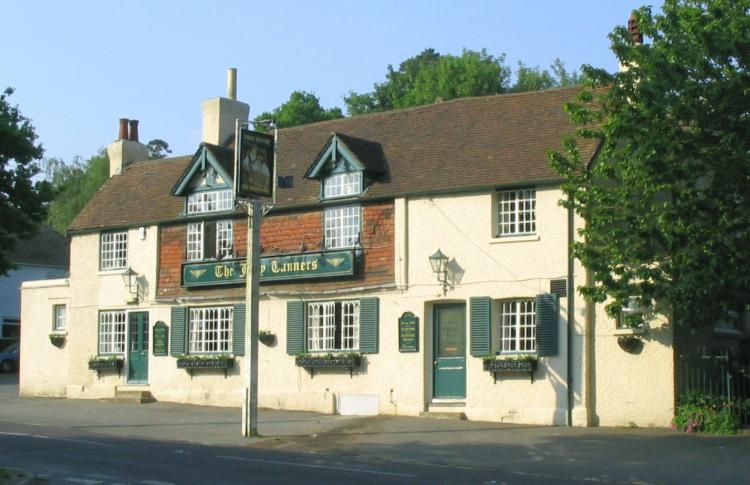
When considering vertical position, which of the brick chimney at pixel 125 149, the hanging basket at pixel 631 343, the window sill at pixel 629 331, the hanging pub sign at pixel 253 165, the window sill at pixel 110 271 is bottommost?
the hanging basket at pixel 631 343

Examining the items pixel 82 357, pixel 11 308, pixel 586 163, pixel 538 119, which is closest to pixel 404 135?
pixel 538 119

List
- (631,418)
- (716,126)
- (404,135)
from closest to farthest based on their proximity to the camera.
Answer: (716,126), (631,418), (404,135)

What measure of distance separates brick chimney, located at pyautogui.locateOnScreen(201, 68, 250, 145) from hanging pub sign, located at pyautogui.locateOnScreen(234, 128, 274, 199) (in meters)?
9.55

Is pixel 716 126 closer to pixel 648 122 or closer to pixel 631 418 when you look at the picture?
pixel 648 122

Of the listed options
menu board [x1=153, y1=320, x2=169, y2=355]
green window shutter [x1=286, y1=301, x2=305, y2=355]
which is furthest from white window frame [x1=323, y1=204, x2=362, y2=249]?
menu board [x1=153, y1=320, x2=169, y2=355]

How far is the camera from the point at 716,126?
68.7ft

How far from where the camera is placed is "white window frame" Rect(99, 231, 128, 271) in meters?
32.7

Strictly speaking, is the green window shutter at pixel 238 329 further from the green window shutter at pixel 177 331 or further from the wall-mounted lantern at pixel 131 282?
the wall-mounted lantern at pixel 131 282

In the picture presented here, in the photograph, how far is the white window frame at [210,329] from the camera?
30.2 metres

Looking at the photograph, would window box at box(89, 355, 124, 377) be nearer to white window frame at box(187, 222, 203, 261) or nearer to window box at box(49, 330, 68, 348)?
window box at box(49, 330, 68, 348)

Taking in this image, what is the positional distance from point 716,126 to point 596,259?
3234 millimetres

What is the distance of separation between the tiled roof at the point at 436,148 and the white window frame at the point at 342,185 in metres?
0.34

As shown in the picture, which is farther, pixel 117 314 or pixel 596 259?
pixel 117 314

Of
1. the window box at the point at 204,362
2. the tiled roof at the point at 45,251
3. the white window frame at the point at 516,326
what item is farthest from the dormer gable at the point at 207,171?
the tiled roof at the point at 45,251
